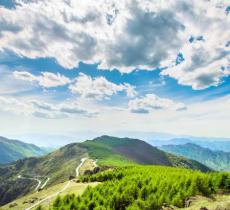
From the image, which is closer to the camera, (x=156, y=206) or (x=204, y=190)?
(x=156, y=206)

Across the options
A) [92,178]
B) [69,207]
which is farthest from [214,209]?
[92,178]

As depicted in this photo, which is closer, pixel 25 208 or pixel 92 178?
pixel 25 208

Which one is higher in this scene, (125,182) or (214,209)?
(125,182)

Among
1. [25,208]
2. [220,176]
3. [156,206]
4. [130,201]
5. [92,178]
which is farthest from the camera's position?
[92,178]

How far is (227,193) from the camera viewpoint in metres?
75.5

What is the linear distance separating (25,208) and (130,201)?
39.2 meters

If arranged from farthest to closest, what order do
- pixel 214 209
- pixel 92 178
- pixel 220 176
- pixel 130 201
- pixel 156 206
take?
pixel 92 178, pixel 220 176, pixel 130 201, pixel 156 206, pixel 214 209

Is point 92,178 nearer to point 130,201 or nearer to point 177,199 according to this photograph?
point 130,201

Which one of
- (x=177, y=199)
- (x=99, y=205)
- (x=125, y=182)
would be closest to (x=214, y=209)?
(x=177, y=199)

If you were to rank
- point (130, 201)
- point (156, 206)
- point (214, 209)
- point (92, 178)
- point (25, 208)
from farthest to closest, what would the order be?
point (92, 178) < point (25, 208) < point (130, 201) < point (156, 206) < point (214, 209)

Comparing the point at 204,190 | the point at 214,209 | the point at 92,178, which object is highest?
the point at 92,178

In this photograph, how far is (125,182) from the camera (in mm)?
91312

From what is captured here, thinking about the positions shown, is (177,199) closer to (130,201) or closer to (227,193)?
(130,201)

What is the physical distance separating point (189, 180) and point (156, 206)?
66.6 feet
